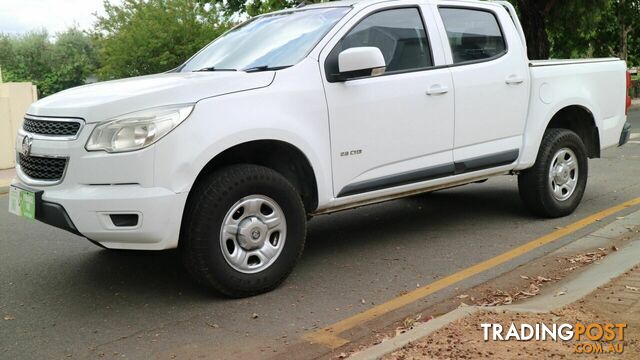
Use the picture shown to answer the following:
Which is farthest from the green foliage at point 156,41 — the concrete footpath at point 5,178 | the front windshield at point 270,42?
the front windshield at point 270,42

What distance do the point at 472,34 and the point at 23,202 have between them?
12.4 ft

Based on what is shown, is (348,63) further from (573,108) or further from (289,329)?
(573,108)

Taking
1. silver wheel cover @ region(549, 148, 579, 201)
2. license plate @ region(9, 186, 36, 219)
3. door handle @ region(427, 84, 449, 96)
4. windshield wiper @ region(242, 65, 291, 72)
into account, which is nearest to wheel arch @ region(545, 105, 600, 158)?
silver wheel cover @ region(549, 148, 579, 201)

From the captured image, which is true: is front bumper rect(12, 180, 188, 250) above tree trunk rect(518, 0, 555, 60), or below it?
below

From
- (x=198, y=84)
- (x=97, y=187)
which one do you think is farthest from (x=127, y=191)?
(x=198, y=84)

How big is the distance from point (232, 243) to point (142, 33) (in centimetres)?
2292

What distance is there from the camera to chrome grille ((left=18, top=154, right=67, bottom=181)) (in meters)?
4.14

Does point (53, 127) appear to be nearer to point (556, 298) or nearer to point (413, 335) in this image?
point (413, 335)

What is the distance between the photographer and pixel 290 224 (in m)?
4.50

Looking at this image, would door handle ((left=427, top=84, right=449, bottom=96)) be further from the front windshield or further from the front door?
the front windshield

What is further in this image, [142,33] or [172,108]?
[142,33]

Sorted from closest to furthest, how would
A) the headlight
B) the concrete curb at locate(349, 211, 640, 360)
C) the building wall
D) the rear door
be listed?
1. the concrete curb at locate(349, 211, 640, 360)
2. the headlight
3. the rear door
4. the building wall

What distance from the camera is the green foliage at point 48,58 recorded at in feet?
122

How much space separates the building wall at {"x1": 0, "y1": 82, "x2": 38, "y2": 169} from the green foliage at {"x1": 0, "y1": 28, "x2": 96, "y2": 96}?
23.6 m
